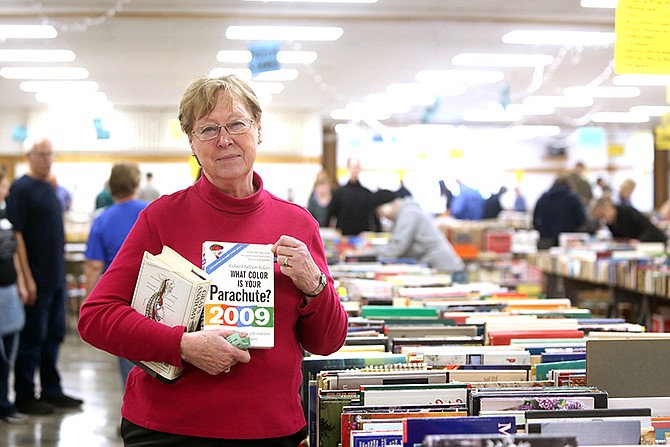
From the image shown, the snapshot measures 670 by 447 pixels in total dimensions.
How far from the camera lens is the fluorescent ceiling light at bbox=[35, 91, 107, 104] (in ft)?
55.0

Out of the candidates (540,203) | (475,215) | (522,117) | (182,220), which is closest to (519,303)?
(182,220)

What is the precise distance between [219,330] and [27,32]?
9.45m

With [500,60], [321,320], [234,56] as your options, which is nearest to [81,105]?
[234,56]

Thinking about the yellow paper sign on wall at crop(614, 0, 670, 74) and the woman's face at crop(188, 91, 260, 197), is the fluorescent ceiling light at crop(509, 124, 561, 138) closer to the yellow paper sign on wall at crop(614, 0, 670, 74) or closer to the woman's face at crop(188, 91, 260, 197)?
the yellow paper sign on wall at crop(614, 0, 670, 74)

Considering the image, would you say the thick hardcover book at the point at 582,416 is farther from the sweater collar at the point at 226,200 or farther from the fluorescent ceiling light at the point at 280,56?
the fluorescent ceiling light at the point at 280,56

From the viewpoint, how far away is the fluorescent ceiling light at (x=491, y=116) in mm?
20172

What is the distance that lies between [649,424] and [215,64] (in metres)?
11.7

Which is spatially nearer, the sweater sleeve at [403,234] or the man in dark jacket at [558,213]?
the sweater sleeve at [403,234]

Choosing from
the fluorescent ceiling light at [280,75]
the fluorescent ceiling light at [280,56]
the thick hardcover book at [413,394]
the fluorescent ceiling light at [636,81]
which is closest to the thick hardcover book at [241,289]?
the thick hardcover book at [413,394]

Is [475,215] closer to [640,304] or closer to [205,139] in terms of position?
[640,304]

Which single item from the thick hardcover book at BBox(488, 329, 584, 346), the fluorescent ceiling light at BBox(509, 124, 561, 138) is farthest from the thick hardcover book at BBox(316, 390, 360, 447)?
the fluorescent ceiling light at BBox(509, 124, 561, 138)

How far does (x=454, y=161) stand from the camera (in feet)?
86.6

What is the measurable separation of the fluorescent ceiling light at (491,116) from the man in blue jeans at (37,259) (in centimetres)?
1478

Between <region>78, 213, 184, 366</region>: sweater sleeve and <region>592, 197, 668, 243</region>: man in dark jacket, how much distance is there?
845cm
